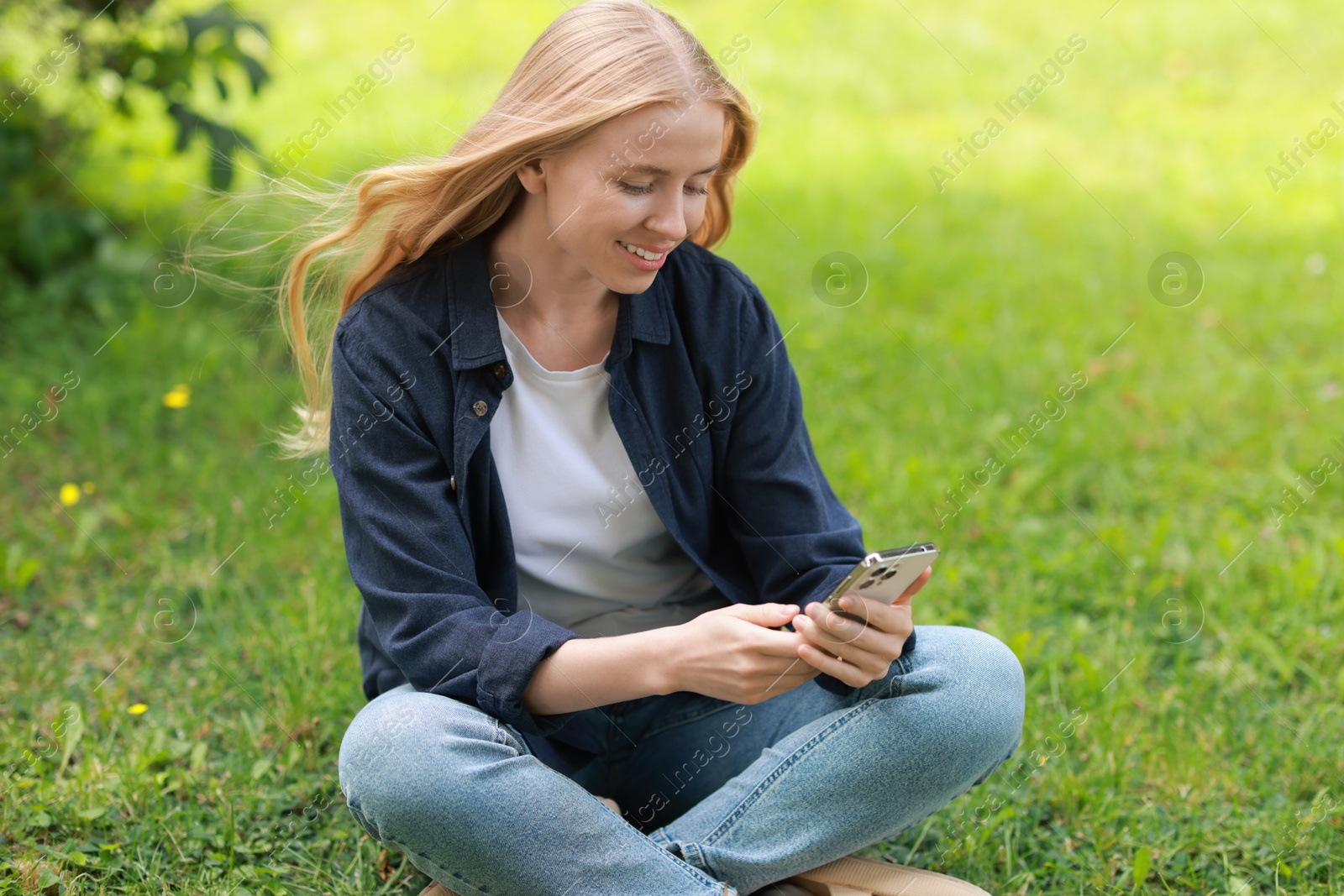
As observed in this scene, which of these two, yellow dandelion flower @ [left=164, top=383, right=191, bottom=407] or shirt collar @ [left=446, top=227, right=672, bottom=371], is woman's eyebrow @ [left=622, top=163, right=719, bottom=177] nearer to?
shirt collar @ [left=446, top=227, right=672, bottom=371]

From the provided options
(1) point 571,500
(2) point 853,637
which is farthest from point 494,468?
(2) point 853,637

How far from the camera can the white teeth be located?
1694mm

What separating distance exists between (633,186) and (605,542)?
1.84 feet

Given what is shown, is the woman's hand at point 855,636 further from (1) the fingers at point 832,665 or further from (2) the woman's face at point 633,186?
(2) the woman's face at point 633,186

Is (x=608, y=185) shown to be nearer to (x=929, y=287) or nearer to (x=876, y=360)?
(x=876, y=360)

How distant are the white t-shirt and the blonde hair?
0.19 m

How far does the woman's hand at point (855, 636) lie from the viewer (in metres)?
1.53

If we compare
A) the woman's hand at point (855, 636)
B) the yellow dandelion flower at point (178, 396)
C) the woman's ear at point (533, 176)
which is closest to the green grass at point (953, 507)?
the yellow dandelion flower at point (178, 396)

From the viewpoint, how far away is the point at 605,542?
1.86 m

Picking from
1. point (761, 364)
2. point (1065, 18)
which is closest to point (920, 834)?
point (761, 364)

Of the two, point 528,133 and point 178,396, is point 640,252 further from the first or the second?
point 178,396

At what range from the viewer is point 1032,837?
6.44 feet

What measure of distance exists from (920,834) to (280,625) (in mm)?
1337

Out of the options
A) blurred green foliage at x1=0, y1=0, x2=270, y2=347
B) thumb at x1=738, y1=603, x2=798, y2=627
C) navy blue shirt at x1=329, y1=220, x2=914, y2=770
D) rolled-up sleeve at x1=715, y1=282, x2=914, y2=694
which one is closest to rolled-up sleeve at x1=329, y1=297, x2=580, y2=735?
navy blue shirt at x1=329, y1=220, x2=914, y2=770
